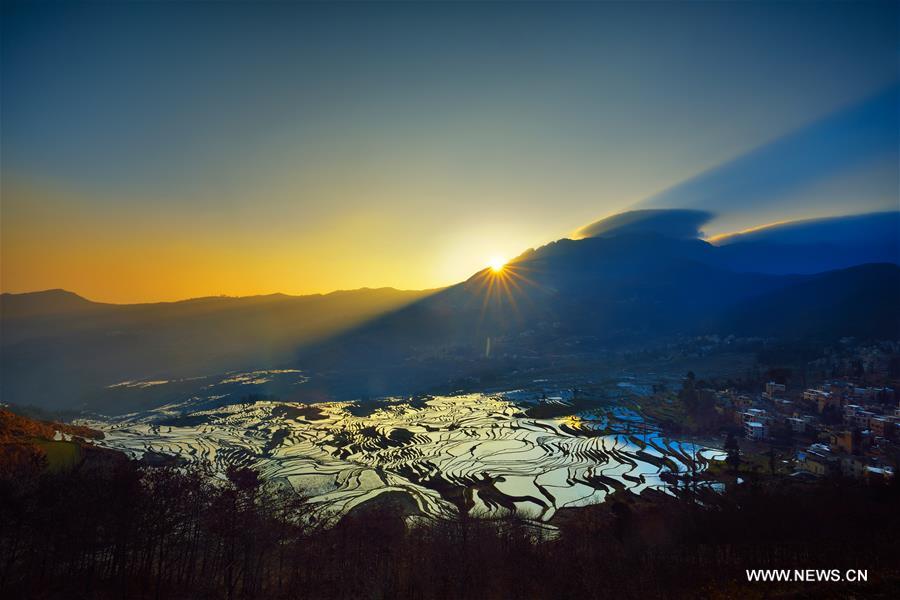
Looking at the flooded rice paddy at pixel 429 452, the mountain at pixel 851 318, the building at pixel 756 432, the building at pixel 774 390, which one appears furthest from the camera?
the mountain at pixel 851 318

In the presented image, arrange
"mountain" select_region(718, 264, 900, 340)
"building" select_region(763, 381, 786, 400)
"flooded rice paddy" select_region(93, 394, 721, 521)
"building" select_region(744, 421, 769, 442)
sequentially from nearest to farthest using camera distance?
"flooded rice paddy" select_region(93, 394, 721, 521), "building" select_region(744, 421, 769, 442), "building" select_region(763, 381, 786, 400), "mountain" select_region(718, 264, 900, 340)

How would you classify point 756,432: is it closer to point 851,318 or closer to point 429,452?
point 429,452

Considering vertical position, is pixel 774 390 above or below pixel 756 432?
above

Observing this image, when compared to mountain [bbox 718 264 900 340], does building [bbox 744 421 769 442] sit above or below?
below

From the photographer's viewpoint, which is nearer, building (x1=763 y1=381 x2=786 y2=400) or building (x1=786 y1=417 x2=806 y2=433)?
building (x1=786 y1=417 x2=806 y2=433)

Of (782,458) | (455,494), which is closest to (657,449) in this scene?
(782,458)

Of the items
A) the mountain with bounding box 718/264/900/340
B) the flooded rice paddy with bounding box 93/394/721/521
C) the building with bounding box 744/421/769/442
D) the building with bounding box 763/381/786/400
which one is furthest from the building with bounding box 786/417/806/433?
the mountain with bounding box 718/264/900/340

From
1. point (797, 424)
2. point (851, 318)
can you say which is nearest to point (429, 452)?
point (797, 424)

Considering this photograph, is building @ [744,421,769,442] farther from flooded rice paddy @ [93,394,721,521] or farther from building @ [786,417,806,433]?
flooded rice paddy @ [93,394,721,521]

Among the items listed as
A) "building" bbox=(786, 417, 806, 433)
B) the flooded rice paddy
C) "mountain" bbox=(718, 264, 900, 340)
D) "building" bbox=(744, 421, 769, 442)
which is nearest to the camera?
the flooded rice paddy

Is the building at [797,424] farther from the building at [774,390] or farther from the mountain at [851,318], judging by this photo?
the mountain at [851,318]

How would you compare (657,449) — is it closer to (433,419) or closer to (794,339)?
(433,419)

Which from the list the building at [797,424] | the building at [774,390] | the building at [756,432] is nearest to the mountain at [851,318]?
the building at [774,390]
